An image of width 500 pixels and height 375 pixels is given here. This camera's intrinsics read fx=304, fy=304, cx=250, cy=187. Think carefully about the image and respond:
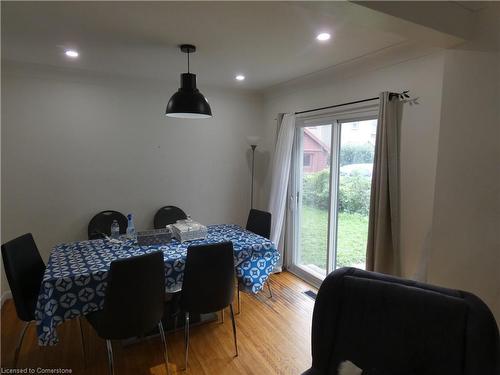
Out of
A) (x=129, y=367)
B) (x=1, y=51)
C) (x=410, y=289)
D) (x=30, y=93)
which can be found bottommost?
(x=129, y=367)

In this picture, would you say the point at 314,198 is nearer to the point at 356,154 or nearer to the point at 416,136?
the point at 356,154

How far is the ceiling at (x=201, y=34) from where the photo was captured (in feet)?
5.91

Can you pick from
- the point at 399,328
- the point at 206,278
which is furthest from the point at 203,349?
the point at 399,328

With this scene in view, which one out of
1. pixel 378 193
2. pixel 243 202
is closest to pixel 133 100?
pixel 243 202

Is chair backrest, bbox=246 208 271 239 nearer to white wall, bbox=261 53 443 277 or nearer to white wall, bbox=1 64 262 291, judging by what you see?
white wall, bbox=1 64 262 291

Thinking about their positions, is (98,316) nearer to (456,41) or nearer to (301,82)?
(456,41)

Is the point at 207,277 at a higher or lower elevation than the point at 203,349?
higher

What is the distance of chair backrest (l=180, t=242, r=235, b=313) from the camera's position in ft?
6.95

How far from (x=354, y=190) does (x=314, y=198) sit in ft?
2.15

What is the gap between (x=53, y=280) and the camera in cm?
187

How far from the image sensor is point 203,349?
243cm

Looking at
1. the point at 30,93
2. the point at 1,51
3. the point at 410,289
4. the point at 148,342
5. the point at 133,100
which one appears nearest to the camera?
the point at 410,289

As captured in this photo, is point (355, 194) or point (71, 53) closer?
point (71, 53)

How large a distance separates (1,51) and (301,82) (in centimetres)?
297
